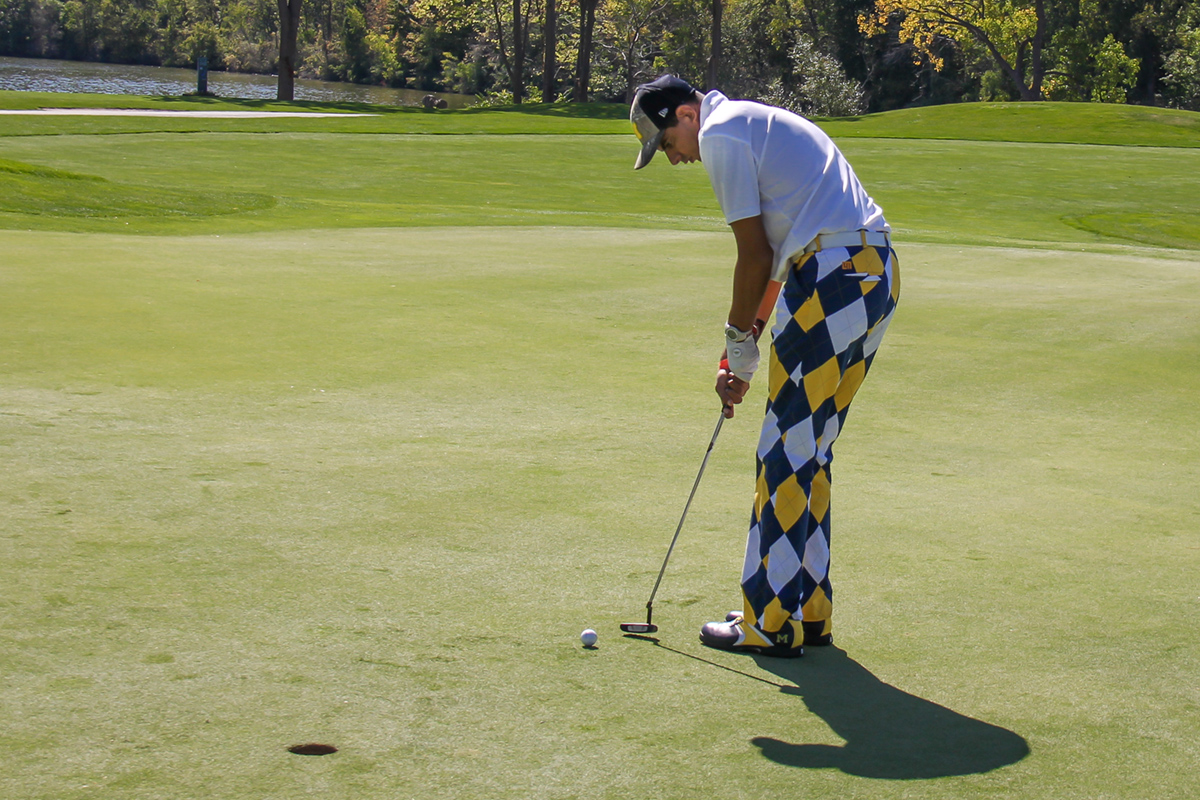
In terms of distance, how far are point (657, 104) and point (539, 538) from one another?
1.60m

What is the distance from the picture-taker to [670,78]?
3879 millimetres

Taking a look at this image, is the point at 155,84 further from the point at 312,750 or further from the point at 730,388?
the point at 312,750

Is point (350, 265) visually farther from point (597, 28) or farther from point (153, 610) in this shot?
point (597, 28)

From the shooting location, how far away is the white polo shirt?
3.65 m

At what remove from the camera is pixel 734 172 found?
3.64 m

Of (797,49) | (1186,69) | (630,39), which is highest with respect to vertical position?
(630,39)

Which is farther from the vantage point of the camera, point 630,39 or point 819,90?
point 630,39

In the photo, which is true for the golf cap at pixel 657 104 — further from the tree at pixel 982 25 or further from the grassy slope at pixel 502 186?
the tree at pixel 982 25

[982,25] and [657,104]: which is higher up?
[982,25]

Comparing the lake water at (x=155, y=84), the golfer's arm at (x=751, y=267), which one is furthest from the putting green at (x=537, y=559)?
the lake water at (x=155, y=84)

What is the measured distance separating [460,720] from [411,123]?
33596mm

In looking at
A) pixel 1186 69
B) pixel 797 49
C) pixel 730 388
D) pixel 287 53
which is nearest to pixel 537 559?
pixel 730 388

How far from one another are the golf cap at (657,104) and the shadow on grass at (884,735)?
1.61 m

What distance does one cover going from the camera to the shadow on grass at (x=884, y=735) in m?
2.99
